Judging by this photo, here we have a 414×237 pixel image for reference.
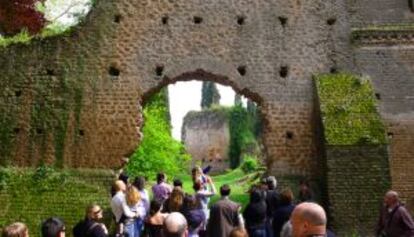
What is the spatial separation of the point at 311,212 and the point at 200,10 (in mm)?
11614

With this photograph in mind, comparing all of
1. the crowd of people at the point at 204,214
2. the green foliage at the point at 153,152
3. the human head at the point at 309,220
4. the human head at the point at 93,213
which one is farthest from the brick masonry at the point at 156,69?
the green foliage at the point at 153,152

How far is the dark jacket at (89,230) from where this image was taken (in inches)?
264

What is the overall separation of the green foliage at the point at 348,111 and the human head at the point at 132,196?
5764 millimetres

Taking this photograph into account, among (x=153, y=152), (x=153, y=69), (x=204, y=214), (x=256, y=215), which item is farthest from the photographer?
(x=153, y=152)

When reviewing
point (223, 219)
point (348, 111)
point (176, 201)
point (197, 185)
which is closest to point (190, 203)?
point (176, 201)

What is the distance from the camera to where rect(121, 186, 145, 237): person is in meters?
9.17

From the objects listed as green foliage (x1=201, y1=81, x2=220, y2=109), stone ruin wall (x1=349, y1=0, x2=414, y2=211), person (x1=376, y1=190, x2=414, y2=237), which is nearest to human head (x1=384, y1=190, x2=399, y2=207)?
person (x1=376, y1=190, x2=414, y2=237)

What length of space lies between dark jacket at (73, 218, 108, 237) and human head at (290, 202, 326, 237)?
133 inches

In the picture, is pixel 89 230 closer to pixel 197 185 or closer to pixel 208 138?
pixel 197 185

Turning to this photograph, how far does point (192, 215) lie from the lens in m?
7.99

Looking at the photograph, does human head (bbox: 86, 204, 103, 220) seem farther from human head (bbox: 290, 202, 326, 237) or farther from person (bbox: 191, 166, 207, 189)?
human head (bbox: 290, 202, 326, 237)

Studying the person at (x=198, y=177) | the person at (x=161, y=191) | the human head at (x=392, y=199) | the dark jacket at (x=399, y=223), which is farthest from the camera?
the person at (x=161, y=191)

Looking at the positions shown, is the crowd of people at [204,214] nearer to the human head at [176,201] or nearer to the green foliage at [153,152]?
the human head at [176,201]

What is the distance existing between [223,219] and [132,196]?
175 centimetres
